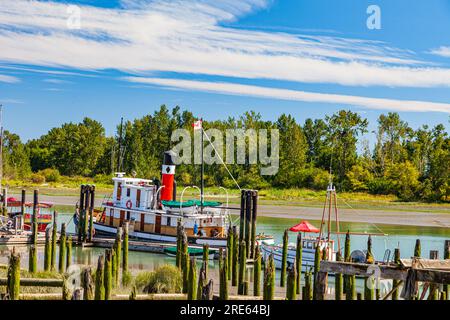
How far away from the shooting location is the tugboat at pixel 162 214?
141 feet

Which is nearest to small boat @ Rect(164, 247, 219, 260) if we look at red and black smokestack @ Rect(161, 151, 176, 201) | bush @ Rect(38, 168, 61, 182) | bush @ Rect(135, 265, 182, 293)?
red and black smokestack @ Rect(161, 151, 176, 201)

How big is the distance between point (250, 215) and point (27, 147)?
92192 mm

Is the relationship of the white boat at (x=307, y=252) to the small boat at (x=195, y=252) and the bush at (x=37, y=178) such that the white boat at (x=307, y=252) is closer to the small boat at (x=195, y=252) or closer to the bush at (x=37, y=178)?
the small boat at (x=195, y=252)

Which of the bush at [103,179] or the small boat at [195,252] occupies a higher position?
the bush at [103,179]

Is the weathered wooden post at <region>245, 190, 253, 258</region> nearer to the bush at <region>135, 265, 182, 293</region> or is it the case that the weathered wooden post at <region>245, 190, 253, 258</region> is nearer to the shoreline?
the bush at <region>135, 265, 182, 293</region>

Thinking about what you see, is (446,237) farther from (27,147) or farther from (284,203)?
(27,147)

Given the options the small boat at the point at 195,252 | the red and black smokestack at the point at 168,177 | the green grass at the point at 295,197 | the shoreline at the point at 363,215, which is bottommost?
the small boat at the point at 195,252

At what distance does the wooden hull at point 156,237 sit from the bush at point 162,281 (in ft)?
48.8

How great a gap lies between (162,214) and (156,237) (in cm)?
156

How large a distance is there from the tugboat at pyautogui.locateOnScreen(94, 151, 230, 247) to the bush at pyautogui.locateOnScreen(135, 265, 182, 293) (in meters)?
15.1

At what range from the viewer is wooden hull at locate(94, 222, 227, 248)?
136ft

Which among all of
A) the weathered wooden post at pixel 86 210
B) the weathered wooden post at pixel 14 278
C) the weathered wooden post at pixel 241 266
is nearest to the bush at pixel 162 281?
the weathered wooden post at pixel 241 266
